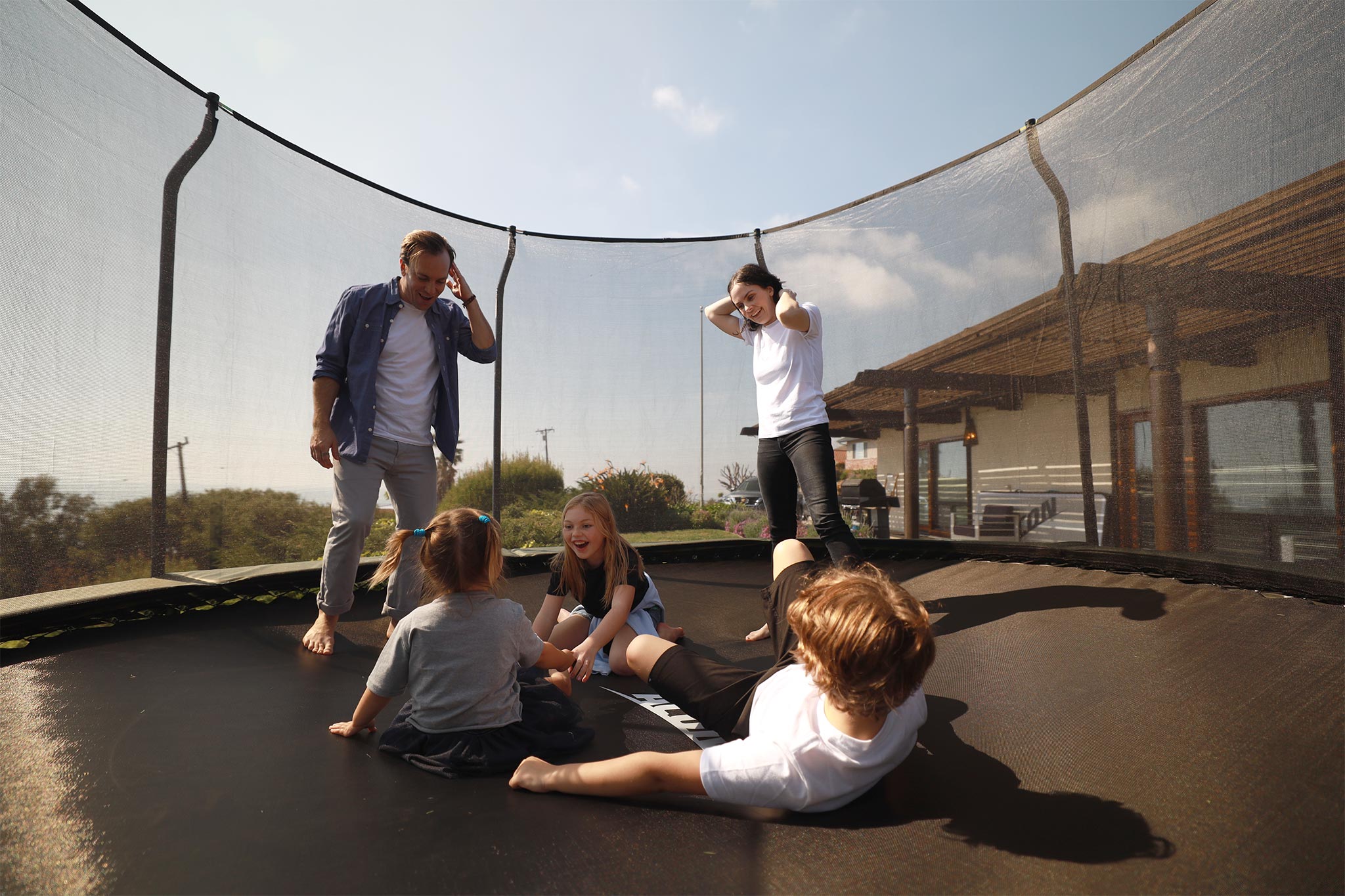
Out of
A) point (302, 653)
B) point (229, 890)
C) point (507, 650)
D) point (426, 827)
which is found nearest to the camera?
point (229, 890)

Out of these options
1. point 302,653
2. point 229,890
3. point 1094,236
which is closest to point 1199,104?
point 1094,236

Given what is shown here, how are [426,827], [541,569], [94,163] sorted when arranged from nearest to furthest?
[426,827]
[94,163]
[541,569]

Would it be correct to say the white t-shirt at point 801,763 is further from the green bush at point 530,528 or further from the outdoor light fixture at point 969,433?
the green bush at point 530,528

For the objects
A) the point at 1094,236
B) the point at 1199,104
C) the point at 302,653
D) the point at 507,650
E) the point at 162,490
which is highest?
the point at 1199,104

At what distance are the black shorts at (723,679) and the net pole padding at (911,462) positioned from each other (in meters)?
1.94

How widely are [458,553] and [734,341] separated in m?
2.61

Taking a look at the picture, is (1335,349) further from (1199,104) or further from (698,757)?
(698,757)

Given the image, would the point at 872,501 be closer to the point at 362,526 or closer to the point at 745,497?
the point at 745,497

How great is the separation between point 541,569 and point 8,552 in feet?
5.84

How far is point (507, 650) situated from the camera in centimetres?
113

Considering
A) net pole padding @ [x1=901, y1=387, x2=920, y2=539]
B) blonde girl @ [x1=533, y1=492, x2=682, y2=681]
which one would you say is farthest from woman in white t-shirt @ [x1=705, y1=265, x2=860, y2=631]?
net pole padding @ [x1=901, y1=387, x2=920, y2=539]

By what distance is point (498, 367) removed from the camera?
11.1 ft

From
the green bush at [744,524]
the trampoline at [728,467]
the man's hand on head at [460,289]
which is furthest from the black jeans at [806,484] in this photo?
the green bush at [744,524]

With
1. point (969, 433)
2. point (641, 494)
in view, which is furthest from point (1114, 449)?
point (641, 494)
